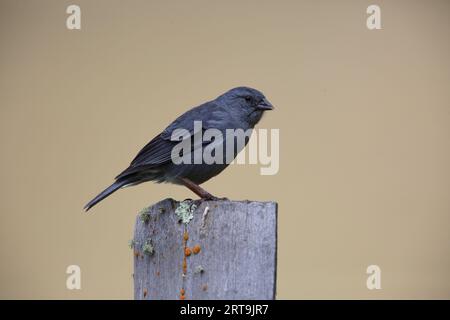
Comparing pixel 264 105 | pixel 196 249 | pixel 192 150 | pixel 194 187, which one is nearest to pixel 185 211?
pixel 196 249

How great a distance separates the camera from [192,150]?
159 inches

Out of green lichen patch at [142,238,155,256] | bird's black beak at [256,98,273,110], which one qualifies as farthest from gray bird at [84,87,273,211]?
green lichen patch at [142,238,155,256]

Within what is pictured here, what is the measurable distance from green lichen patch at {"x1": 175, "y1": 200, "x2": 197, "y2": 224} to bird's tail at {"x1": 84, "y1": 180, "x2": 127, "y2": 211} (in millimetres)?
1042

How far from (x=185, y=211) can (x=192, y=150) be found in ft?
4.17

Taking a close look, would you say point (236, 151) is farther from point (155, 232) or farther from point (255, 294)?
point (255, 294)

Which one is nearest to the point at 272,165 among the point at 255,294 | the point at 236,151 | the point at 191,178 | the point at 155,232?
the point at 236,151

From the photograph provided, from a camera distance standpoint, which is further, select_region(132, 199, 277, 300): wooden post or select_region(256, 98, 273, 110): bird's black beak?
select_region(256, 98, 273, 110): bird's black beak

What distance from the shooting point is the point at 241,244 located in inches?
104

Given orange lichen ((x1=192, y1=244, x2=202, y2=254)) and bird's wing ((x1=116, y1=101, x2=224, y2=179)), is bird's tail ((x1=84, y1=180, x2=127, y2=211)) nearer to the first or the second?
bird's wing ((x1=116, y1=101, x2=224, y2=179))

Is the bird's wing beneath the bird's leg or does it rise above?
above

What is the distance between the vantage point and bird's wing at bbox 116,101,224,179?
394 cm

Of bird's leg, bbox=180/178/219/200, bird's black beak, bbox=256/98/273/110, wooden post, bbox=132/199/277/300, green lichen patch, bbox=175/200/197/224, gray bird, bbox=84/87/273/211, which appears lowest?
wooden post, bbox=132/199/277/300

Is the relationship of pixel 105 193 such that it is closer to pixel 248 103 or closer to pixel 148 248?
pixel 148 248

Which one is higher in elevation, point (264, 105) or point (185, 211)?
point (264, 105)
